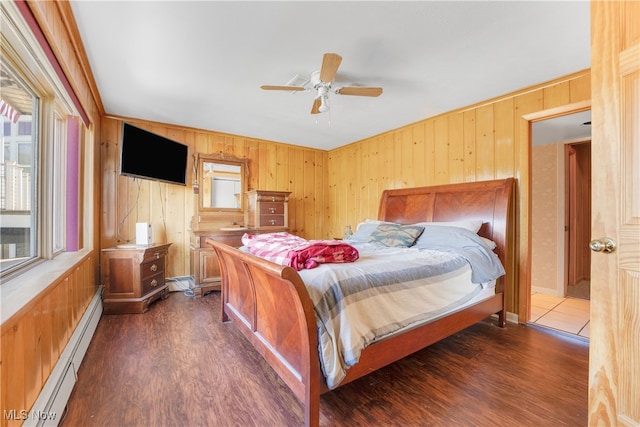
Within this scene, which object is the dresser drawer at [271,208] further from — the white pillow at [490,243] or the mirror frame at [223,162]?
the white pillow at [490,243]

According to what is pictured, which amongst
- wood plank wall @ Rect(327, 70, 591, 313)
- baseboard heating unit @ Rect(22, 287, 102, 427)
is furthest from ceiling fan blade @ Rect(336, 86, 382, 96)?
baseboard heating unit @ Rect(22, 287, 102, 427)

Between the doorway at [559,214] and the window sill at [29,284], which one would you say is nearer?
the window sill at [29,284]

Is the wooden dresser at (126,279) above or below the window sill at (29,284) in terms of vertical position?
below

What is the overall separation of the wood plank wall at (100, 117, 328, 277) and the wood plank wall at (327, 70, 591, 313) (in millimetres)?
797

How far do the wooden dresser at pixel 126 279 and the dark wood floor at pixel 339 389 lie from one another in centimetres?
49

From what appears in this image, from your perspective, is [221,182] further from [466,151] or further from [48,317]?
[466,151]

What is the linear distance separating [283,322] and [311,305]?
0.34 meters

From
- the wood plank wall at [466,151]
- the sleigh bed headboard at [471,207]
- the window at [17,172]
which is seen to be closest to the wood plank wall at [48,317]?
the window at [17,172]

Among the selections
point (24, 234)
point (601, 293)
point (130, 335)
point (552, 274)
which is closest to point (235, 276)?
point (130, 335)

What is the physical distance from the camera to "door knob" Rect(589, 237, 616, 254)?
3.01ft

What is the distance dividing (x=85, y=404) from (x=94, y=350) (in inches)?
28.6

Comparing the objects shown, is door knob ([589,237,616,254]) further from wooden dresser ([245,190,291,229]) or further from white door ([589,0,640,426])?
wooden dresser ([245,190,291,229])

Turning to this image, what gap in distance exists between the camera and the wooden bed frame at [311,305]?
1.28m

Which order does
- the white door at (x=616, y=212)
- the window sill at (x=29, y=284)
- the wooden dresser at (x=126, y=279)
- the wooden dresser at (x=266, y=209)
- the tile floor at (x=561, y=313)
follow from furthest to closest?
A: the wooden dresser at (x=266, y=209), the wooden dresser at (x=126, y=279), the tile floor at (x=561, y=313), the window sill at (x=29, y=284), the white door at (x=616, y=212)
